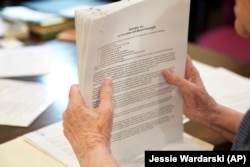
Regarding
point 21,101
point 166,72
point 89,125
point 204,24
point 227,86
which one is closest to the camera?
point 89,125

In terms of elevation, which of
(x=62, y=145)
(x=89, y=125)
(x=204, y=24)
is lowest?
(x=204, y=24)

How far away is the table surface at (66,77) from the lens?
1070 mm

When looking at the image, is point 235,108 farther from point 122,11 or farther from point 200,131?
point 122,11

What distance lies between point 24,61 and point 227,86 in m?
0.67

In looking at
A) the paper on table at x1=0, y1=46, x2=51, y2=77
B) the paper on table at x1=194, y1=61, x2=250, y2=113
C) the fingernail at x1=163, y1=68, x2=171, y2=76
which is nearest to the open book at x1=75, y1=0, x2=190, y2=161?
the fingernail at x1=163, y1=68, x2=171, y2=76

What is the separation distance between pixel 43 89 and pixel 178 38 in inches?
19.3

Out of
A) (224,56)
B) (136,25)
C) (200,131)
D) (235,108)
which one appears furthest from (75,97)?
(224,56)

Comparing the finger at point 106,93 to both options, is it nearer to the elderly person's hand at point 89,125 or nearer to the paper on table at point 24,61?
the elderly person's hand at point 89,125

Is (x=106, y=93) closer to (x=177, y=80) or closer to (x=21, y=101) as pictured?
(x=177, y=80)

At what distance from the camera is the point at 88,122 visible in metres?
0.84

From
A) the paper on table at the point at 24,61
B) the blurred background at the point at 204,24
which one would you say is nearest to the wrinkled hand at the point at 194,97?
the paper on table at the point at 24,61

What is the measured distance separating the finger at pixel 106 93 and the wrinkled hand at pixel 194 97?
0.18 metres

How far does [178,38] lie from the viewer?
37.7 inches

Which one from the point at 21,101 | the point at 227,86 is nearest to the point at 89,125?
the point at 21,101
